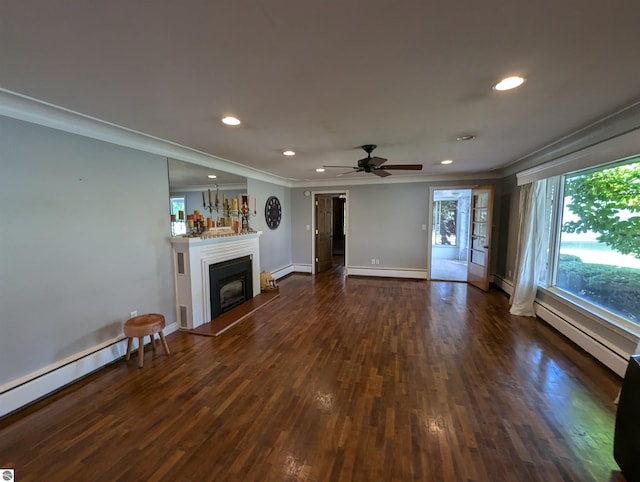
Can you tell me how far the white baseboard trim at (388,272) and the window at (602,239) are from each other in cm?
269

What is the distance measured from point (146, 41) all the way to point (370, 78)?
1228mm

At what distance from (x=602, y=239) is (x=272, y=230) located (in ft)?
17.0

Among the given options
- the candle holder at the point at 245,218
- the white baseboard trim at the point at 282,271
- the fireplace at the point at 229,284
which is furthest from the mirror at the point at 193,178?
the white baseboard trim at the point at 282,271

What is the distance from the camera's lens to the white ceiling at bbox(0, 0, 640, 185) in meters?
1.17

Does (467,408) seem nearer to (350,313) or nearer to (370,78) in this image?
(350,313)

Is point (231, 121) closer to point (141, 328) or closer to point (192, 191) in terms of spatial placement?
point (192, 191)

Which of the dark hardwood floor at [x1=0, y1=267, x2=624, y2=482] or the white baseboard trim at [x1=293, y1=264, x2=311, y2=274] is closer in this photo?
the dark hardwood floor at [x1=0, y1=267, x2=624, y2=482]

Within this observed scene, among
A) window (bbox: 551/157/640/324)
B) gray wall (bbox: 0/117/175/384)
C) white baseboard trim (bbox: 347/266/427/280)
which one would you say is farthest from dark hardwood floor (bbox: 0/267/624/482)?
white baseboard trim (bbox: 347/266/427/280)

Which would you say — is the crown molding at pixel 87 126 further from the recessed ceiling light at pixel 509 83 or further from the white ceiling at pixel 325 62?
the recessed ceiling light at pixel 509 83

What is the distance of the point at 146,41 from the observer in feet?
4.43

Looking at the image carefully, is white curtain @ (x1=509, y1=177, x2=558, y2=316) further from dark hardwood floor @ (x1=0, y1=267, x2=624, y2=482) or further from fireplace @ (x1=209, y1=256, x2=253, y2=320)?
fireplace @ (x1=209, y1=256, x2=253, y2=320)

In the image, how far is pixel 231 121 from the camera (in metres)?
2.50

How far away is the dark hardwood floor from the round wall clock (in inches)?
117

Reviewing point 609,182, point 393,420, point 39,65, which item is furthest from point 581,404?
point 39,65
